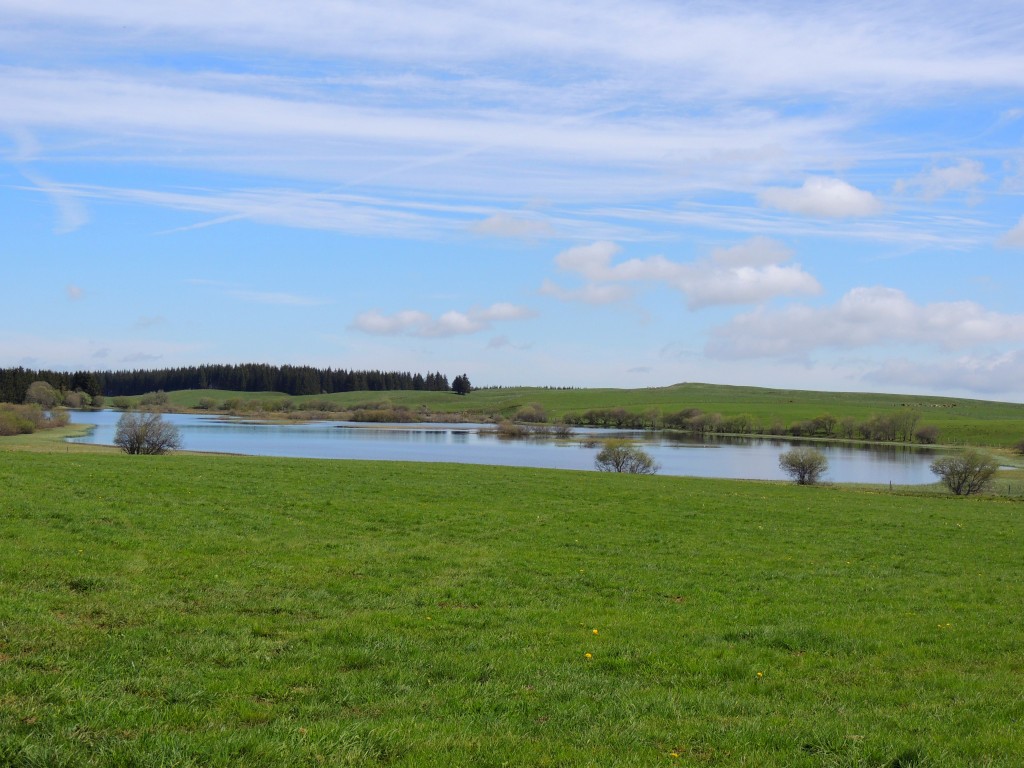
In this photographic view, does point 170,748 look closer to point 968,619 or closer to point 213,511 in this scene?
point 968,619

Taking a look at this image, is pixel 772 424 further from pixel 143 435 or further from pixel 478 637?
pixel 478 637

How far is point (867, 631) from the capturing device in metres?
11.5

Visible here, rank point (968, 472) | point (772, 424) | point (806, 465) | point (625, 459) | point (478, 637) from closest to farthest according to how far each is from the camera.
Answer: point (478, 637) → point (968, 472) → point (806, 465) → point (625, 459) → point (772, 424)

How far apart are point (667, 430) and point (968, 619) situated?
13971cm

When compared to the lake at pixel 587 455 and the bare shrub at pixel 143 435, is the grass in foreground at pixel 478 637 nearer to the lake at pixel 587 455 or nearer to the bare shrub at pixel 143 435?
the bare shrub at pixel 143 435

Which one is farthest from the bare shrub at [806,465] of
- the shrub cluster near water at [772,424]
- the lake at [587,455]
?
the shrub cluster near water at [772,424]

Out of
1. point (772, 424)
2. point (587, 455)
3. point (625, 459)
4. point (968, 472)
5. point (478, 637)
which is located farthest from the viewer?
point (772, 424)

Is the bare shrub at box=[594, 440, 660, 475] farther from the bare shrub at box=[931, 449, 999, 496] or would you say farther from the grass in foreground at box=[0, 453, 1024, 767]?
the grass in foreground at box=[0, 453, 1024, 767]

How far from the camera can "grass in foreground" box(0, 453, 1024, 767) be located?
6.54 metres

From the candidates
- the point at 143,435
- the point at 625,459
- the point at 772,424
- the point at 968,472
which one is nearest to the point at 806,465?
the point at 968,472

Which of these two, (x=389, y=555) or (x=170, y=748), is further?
(x=389, y=555)

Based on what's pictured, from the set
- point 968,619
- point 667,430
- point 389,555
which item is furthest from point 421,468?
point 667,430

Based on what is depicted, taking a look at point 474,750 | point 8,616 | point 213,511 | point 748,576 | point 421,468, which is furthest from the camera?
point 421,468

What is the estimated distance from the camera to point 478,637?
1030 centimetres
